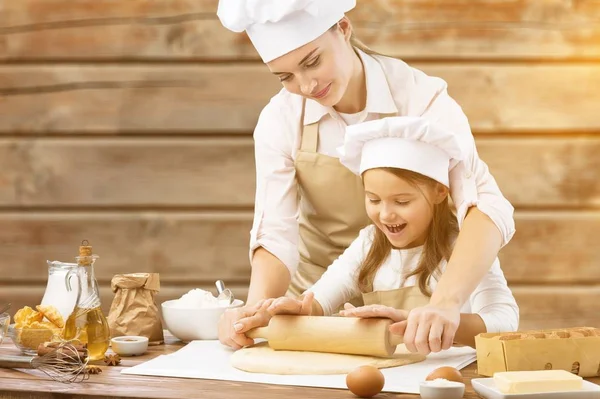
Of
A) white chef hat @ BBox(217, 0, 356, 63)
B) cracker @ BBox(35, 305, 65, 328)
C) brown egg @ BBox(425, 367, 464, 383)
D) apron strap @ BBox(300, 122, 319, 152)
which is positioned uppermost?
white chef hat @ BBox(217, 0, 356, 63)

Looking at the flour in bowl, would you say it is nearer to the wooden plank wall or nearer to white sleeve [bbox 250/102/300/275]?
white sleeve [bbox 250/102/300/275]

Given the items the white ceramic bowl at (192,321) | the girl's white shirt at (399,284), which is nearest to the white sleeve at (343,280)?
the girl's white shirt at (399,284)

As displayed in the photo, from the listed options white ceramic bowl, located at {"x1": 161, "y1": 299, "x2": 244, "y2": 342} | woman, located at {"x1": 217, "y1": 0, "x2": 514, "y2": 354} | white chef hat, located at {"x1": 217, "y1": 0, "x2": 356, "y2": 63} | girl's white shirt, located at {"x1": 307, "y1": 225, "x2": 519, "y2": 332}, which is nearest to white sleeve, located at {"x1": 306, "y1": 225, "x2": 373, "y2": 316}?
girl's white shirt, located at {"x1": 307, "y1": 225, "x2": 519, "y2": 332}

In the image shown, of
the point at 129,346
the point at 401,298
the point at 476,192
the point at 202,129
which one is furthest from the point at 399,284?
the point at 202,129

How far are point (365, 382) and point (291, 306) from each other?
0.38m

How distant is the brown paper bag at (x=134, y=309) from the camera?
1.76m

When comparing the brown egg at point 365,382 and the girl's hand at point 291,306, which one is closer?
the brown egg at point 365,382

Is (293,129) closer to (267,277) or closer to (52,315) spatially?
(267,277)

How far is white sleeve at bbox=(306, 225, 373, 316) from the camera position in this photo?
1.91m

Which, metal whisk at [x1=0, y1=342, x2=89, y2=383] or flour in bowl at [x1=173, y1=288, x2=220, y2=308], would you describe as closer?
metal whisk at [x1=0, y1=342, x2=89, y2=383]

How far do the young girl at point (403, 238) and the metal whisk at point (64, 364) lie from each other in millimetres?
374

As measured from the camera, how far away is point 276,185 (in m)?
2.08

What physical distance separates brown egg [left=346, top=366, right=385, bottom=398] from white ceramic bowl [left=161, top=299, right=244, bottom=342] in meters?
0.58

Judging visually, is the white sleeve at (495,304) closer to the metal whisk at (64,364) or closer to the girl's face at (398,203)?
the girl's face at (398,203)
